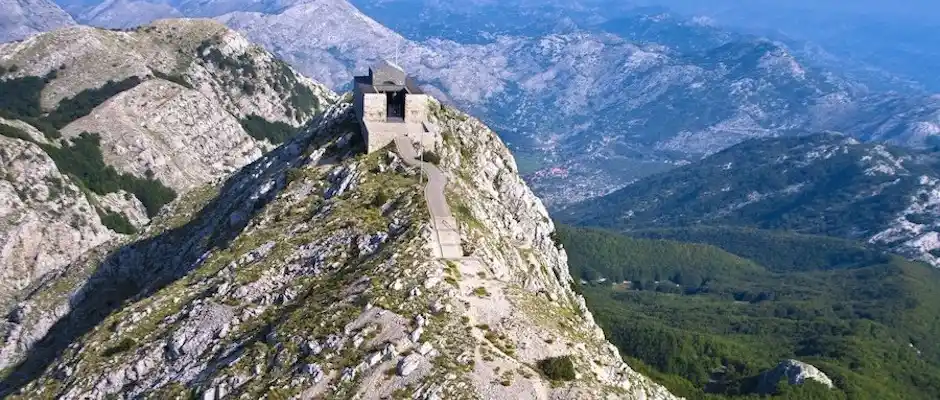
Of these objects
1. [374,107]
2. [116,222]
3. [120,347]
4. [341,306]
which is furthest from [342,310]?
[116,222]

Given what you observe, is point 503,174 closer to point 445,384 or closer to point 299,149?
point 299,149

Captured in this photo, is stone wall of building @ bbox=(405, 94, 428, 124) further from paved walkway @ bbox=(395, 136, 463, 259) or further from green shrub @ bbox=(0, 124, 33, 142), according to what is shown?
green shrub @ bbox=(0, 124, 33, 142)

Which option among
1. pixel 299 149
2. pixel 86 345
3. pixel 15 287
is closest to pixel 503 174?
pixel 299 149

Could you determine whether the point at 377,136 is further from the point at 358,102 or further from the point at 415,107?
the point at 358,102

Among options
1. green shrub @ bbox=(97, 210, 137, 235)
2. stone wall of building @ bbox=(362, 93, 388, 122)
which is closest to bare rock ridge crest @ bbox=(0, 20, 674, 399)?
stone wall of building @ bbox=(362, 93, 388, 122)

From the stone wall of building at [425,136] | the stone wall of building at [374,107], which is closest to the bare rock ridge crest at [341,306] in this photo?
the stone wall of building at [425,136]

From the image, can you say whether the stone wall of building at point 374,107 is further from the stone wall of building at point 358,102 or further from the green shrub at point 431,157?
the green shrub at point 431,157
